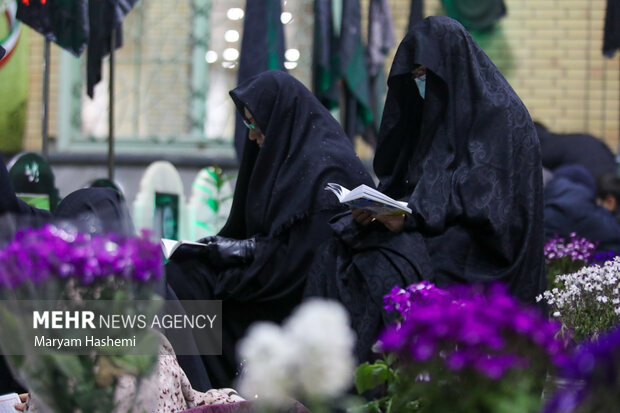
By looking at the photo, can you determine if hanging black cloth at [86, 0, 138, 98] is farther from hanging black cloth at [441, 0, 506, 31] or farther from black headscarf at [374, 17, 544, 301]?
hanging black cloth at [441, 0, 506, 31]

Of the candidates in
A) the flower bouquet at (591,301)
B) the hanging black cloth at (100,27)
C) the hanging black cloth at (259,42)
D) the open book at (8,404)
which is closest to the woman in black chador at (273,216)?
the flower bouquet at (591,301)

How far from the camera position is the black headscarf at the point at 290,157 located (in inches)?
143

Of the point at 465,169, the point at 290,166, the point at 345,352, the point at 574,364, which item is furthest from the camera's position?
the point at 290,166

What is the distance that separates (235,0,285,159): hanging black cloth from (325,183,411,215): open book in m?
3.70

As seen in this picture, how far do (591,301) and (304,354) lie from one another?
1.90 metres

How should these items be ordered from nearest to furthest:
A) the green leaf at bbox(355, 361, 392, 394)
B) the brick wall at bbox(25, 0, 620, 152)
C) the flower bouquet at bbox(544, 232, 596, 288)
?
the green leaf at bbox(355, 361, 392, 394) < the flower bouquet at bbox(544, 232, 596, 288) < the brick wall at bbox(25, 0, 620, 152)

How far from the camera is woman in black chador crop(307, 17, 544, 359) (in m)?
3.06

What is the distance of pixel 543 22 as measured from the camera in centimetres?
831

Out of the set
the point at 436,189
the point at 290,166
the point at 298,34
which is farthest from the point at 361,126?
the point at 436,189

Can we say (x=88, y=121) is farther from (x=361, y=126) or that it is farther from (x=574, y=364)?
(x=574, y=364)

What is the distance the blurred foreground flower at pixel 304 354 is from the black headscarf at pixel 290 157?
8.13ft

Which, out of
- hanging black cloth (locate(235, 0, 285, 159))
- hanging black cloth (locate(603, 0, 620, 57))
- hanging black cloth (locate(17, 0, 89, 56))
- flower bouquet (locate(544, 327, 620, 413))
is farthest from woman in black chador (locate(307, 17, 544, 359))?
hanging black cloth (locate(603, 0, 620, 57))

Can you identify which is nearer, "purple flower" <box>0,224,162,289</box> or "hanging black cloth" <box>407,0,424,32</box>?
"purple flower" <box>0,224,162,289</box>

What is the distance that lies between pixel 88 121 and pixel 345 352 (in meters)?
7.60
